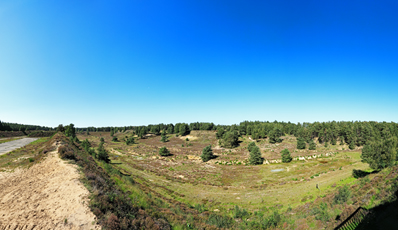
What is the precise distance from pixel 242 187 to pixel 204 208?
1518cm

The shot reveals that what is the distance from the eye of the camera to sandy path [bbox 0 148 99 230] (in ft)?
32.2

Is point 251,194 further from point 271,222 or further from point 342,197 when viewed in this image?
point 342,197

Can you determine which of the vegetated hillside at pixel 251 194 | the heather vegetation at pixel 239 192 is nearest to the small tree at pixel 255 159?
the heather vegetation at pixel 239 192

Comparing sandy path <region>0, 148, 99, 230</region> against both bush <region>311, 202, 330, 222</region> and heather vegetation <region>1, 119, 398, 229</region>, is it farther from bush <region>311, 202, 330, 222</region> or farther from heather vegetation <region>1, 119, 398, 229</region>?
bush <region>311, 202, 330, 222</region>

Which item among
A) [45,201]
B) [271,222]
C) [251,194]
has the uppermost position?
[45,201]

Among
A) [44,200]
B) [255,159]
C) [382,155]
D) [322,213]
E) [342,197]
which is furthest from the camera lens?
[255,159]

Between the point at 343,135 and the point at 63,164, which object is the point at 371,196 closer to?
the point at 63,164

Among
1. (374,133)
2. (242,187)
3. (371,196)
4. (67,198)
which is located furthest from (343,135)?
(67,198)

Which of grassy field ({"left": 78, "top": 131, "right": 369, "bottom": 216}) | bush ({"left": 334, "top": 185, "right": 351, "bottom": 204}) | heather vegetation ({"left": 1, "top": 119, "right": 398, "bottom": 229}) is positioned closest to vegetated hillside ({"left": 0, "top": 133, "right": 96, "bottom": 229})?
heather vegetation ({"left": 1, "top": 119, "right": 398, "bottom": 229})

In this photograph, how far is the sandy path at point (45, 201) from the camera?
32.2 ft

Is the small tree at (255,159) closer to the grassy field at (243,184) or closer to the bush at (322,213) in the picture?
the grassy field at (243,184)

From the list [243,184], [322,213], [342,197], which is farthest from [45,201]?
[243,184]

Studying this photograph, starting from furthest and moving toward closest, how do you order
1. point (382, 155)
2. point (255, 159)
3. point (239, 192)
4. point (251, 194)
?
point (255, 159)
point (239, 192)
point (251, 194)
point (382, 155)

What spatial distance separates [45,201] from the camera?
40.7 feet
